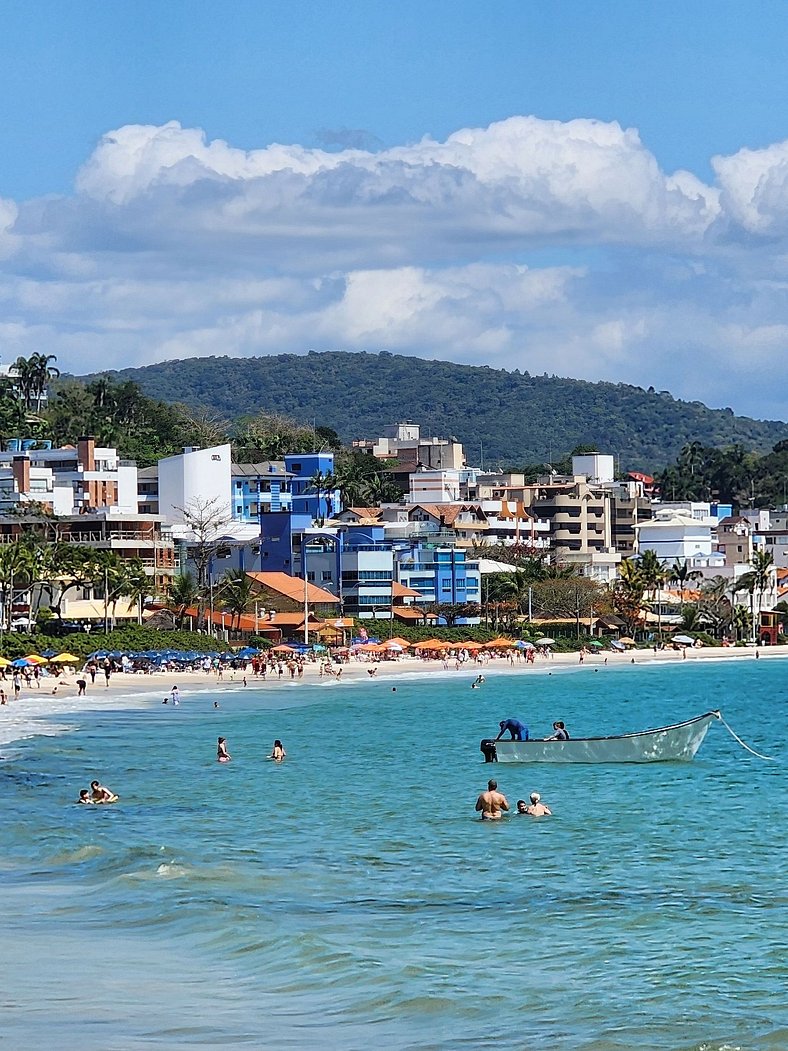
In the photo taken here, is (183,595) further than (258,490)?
No

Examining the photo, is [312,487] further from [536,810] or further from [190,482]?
[536,810]

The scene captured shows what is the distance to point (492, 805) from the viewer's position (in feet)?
108

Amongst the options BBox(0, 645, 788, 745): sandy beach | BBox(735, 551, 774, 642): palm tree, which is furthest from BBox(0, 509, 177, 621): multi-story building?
BBox(735, 551, 774, 642): palm tree

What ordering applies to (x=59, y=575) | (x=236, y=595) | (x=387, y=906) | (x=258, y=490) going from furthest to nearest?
(x=258, y=490) < (x=236, y=595) < (x=59, y=575) < (x=387, y=906)

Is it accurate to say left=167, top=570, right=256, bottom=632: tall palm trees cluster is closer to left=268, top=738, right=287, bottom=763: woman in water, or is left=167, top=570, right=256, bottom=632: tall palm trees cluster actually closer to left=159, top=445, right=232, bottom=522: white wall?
left=159, top=445, right=232, bottom=522: white wall

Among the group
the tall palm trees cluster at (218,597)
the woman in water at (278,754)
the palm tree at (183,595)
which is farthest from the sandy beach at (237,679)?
the woman in water at (278,754)

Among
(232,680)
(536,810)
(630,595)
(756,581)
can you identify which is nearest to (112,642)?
(232,680)

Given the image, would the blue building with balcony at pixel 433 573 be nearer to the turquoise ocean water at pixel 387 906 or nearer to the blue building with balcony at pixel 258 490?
the blue building with balcony at pixel 258 490

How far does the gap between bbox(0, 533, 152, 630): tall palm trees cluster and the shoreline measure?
855 cm

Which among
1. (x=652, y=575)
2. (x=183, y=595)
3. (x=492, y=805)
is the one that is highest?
(x=652, y=575)

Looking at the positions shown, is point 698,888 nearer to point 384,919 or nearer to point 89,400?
point 384,919

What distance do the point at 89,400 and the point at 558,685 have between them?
89.3 m

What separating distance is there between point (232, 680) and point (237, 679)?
1138mm

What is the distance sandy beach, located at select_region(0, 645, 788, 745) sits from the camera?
216 ft
